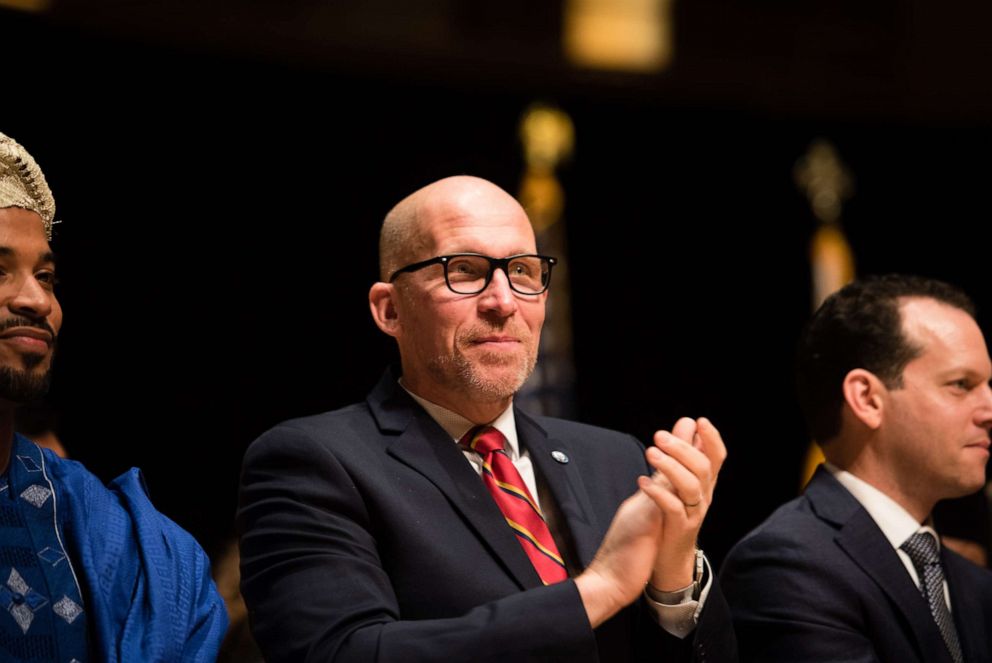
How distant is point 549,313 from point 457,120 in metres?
1.13

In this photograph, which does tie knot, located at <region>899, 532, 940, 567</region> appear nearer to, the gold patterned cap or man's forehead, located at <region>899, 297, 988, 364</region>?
man's forehead, located at <region>899, 297, 988, 364</region>

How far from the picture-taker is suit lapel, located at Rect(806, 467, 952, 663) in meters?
2.50

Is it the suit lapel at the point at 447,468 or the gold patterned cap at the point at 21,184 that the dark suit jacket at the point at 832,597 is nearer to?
the suit lapel at the point at 447,468

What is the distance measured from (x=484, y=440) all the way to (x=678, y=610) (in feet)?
1.43

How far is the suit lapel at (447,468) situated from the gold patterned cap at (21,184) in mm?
637

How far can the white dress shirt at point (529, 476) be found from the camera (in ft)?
6.68

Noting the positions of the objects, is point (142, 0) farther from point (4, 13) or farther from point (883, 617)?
point (883, 617)

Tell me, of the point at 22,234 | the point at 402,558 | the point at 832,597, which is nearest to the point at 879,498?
the point at 832,597

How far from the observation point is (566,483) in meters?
2.22

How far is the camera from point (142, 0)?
4.94 metres

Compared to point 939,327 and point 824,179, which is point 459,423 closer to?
point 939,327

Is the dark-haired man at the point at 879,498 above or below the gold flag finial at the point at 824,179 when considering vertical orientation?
below

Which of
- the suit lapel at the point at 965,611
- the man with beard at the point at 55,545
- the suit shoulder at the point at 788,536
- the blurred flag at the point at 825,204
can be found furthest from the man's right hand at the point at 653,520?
the blurred flag at the point at 825,204

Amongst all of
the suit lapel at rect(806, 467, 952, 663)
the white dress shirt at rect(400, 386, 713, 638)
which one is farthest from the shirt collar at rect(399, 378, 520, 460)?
the suit lapel at rect(806, 467, 952, 663)
